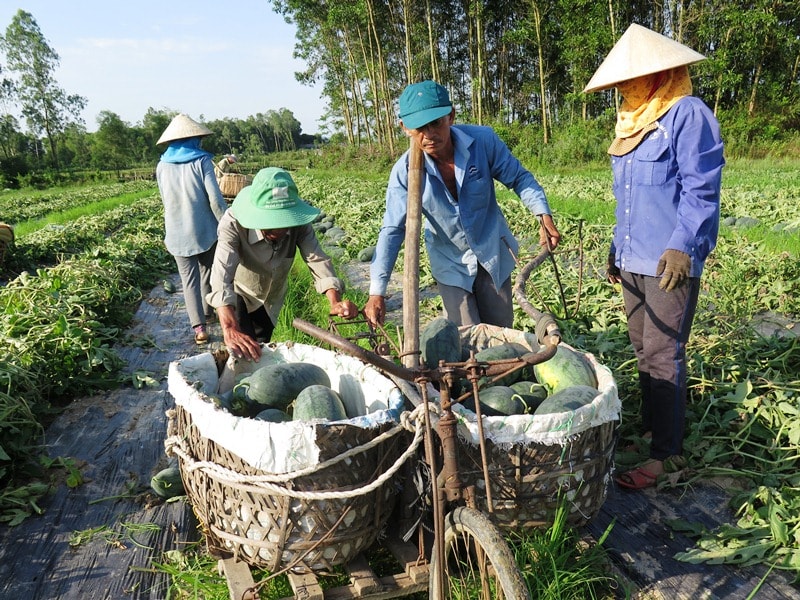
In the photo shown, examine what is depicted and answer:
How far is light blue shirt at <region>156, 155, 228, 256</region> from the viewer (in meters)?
5.32

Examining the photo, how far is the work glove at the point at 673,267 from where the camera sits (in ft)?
8.25

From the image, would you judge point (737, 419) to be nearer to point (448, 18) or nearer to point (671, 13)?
point (671, 13)

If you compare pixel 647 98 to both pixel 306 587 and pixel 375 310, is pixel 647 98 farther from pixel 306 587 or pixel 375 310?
pixel 306 587

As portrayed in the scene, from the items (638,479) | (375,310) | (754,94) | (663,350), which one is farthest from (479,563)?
(754,94)

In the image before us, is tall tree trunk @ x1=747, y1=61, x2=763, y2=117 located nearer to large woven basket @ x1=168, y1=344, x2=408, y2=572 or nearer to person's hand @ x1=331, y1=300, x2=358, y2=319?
person's hand @ x1=331, y1=300, x2=358, y2=319

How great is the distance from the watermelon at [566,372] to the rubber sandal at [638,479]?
2.22ft

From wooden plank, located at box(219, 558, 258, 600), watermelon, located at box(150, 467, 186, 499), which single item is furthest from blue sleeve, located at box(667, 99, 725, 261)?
watermelon, located at box(150, 467, 186, 499)

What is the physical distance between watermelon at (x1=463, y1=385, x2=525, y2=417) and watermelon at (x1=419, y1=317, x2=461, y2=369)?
0.26 metres

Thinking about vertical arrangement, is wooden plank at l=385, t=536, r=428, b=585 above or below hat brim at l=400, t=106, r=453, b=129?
below

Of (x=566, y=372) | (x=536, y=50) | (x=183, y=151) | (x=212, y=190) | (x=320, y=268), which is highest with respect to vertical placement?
(x=536, y=50)

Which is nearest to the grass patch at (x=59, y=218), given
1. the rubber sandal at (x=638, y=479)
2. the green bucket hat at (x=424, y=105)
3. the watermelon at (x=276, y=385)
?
the watermelon at (x=276, y=385)

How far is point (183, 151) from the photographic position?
541 centimetres

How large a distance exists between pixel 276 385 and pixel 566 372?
4.07ft

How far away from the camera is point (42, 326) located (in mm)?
4637
